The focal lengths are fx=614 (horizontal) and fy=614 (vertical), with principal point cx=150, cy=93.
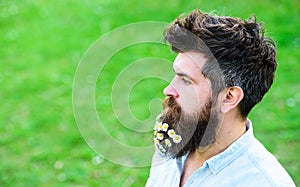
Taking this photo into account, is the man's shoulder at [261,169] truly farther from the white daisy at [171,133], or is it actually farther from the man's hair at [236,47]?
the white daisy at [171,133]

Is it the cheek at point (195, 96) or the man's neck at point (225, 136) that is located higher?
the cheek at point (195, 96)

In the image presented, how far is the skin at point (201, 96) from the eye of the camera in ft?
8.01

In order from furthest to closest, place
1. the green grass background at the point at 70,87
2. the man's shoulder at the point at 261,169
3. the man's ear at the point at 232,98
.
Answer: the green grass background at the point at 70,87
the man's ear at the point at 232,98
the man's shoulder at the point at 261,169

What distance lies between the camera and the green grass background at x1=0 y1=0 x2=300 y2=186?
4.91 metres

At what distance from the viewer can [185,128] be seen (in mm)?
2518

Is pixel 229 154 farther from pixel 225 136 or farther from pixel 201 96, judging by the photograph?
pixel 201 96

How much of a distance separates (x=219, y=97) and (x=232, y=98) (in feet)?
0.17

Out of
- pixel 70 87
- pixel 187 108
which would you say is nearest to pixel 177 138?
pixel 187 108

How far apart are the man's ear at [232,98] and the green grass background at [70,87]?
5.19ft

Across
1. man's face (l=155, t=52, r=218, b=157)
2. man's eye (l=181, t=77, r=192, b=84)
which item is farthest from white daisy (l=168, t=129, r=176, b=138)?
man's eye (l=181, t=77, r=192, b=84)

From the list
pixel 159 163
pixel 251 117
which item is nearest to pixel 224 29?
pixel 159 163

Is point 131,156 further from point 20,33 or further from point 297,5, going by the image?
point 297,5

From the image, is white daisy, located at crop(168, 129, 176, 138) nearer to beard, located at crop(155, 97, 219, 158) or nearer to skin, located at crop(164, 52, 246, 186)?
beard, located at crop(155, 97, 219, 158)

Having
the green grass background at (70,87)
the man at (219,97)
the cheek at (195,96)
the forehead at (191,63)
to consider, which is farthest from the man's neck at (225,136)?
the green grass background at (70,87)
